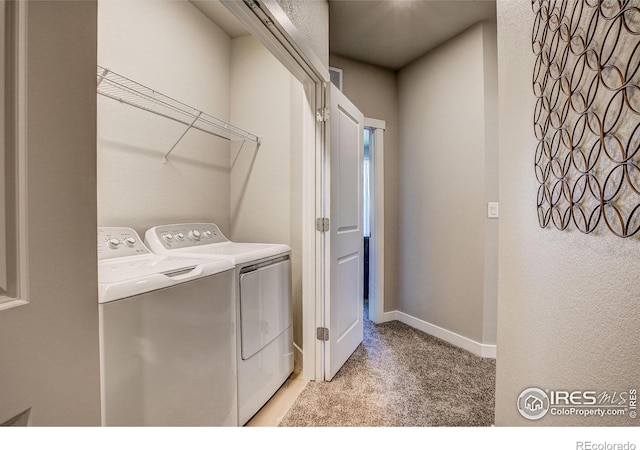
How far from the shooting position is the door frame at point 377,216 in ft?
9.70

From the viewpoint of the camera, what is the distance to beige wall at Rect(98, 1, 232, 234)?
1582mm

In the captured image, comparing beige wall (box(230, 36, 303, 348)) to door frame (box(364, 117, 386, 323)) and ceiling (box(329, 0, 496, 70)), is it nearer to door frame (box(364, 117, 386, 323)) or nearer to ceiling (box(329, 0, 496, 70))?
ceiling (box(329, 0, 496, 70))

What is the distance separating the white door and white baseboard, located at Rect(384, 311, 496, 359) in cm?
69

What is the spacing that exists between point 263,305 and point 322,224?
64cm

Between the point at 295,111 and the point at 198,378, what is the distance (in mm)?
→ 1891

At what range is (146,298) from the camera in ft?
3.23

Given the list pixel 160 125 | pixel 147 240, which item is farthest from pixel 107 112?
pixel 147 240

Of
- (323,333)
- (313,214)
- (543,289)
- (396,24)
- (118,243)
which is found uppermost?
(396,24)

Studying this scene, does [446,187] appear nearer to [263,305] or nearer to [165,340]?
[263,305]

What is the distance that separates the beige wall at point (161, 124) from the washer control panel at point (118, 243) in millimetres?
128

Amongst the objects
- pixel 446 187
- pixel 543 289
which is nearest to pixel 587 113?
pixel 543 289

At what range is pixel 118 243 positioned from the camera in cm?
146

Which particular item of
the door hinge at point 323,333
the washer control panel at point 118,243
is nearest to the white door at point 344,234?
the door hinge at point 323,333

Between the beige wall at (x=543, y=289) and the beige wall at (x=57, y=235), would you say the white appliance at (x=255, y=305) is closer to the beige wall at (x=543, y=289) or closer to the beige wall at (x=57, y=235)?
the beige wall at (x=57, y=235)
